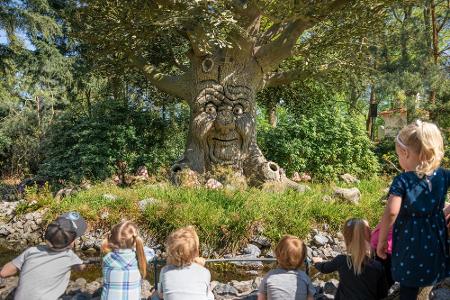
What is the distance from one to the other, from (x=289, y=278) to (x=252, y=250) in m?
3.11

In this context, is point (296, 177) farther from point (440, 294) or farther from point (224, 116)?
point (440, 294)

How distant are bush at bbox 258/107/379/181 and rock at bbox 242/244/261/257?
17.9 ft

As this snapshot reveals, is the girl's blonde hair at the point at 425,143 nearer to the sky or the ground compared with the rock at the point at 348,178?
nearer to the sky

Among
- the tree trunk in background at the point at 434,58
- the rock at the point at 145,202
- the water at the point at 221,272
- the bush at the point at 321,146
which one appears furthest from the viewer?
the bush at the point at 321,146

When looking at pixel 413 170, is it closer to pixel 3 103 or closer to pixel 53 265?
pixel 53 265

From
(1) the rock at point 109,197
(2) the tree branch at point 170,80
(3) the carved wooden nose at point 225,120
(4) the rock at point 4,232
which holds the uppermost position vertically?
Answer: (2) the tree branch at point 170,80

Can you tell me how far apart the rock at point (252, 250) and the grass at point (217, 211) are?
0.11 meters

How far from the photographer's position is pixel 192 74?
928 centimetres

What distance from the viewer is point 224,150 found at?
8.87m

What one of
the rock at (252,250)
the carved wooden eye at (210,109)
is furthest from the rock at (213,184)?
the rock at (252,250)

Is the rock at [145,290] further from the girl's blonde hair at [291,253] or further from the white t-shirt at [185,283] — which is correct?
the girl's blonde hair at [291,253]

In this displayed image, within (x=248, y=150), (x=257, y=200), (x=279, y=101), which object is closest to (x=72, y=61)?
(x=279, y=101)

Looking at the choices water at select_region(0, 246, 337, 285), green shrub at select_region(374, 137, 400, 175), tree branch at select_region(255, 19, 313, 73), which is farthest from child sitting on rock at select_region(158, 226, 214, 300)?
green shrub at select_region(374, 137, 400, 175)

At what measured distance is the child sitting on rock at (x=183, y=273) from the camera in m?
2.78
